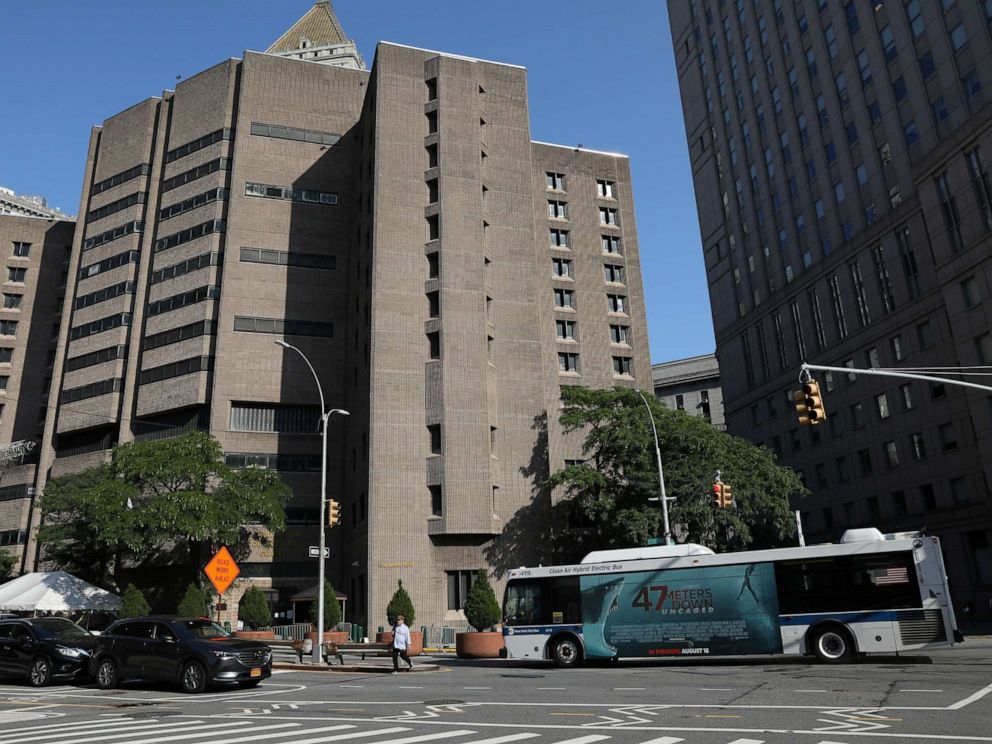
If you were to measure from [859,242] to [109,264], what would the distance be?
2448 inches

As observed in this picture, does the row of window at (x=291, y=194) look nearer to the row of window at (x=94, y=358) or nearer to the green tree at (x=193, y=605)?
the row of window at (x=94, y=358)

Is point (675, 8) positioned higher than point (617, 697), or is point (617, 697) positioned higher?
point (675, 8)

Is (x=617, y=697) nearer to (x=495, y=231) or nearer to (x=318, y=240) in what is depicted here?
(x=495, y=231)

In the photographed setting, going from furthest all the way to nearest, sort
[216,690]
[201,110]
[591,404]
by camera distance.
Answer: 1. [201,110]
2. [591,404]
3. [216,690]

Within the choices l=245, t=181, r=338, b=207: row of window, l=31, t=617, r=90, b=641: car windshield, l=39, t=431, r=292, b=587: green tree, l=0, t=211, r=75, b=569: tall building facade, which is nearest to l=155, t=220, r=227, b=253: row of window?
l=245, t=181, r=338, b=207: row of window

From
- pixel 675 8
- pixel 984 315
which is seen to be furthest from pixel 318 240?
pixel 675 8

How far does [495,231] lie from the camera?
53.4m

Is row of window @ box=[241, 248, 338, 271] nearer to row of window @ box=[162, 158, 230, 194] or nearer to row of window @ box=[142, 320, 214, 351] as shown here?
row of window @ box=[142, 320, 214, 351]

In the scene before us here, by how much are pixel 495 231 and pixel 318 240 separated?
55.5 ft

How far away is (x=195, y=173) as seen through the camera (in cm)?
6556

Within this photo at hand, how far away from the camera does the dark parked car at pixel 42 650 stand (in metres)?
19.9

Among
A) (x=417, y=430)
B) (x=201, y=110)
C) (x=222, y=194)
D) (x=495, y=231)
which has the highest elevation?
(x=201, y=110)

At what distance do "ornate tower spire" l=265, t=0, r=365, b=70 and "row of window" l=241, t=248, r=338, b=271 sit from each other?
120 ft

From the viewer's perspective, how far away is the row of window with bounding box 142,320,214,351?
196ft
